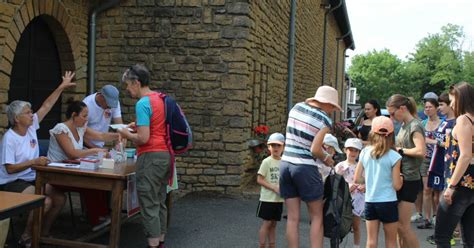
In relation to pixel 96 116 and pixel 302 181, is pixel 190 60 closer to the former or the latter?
pixel 96 116

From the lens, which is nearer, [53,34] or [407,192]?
[407,192]

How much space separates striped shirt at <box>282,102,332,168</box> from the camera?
13.8ft

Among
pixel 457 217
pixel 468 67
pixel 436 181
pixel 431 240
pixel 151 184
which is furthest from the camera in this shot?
pixel 468 67

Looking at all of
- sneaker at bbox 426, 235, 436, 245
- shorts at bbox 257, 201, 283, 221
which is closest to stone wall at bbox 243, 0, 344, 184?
sneaker at bbox 426, 235, 436, 245

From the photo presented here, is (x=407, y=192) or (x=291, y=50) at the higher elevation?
(x=291, y=50)

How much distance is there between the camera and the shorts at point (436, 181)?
5988 millimetres

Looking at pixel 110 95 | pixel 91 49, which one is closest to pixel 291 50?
pixel 91 49

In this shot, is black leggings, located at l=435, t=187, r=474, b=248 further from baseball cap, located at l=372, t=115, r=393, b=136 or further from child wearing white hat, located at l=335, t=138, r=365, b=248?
child wearing white hat, located at l=335, t=138, r=365, b=248

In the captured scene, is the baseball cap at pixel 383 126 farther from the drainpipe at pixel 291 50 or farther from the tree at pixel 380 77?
the tree at pixel 380 77

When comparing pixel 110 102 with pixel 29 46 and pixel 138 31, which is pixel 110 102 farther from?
pixel 138 31

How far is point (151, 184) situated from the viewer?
4434 mm

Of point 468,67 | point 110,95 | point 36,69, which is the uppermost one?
point 468,67

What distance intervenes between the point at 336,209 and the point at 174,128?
5.25 feet

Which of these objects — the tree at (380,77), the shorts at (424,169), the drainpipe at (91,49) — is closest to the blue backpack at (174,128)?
the shorts at (424,169)
